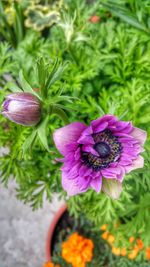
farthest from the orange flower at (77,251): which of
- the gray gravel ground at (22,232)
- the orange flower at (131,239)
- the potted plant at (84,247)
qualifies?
the gray gravel ground at (22,232)

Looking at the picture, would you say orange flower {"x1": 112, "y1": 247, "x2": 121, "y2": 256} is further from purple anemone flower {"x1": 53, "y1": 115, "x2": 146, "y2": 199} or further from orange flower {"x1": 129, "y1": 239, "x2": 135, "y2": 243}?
purple anemone flower {"x1": 53, "y1": 115, "x2": 146, "y2": 199}

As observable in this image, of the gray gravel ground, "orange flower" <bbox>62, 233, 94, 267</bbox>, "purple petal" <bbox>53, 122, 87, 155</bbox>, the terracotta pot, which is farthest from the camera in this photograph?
the gray gravel ground

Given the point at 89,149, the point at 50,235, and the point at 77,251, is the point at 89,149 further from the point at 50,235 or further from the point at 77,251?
the point at 50,235

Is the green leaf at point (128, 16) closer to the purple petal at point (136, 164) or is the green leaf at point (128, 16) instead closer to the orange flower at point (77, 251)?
the purple petal at point (136, 164)

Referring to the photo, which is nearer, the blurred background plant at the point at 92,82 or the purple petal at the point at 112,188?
the purple petal at the point at 112,188

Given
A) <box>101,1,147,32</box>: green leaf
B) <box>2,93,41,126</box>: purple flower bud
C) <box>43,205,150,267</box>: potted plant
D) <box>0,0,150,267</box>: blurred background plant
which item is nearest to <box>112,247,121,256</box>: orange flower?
<box>43,205,150,267</box>: potted plant

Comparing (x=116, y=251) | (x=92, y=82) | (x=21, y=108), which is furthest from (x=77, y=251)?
(x=21, y=108)

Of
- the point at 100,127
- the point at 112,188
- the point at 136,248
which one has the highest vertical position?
the point at 100,127
